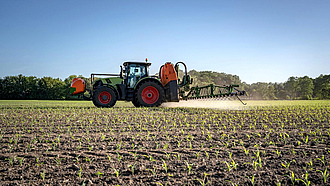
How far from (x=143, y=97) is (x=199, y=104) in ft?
14.3

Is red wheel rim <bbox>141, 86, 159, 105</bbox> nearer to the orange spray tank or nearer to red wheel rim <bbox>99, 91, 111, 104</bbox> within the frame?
the orange spray tank

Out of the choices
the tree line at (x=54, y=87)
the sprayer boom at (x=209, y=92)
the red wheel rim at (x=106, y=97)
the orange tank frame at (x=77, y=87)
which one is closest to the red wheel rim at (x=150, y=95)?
the sprayer boom at (x=209, y=92)

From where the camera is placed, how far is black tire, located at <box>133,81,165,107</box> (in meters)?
12.1

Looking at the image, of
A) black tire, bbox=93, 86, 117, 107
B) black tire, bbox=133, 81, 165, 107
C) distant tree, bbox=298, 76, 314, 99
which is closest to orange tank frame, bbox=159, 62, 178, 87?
black tire, bbox=133, 81, 165, 107

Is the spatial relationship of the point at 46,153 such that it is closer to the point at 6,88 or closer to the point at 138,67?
the point at 138,67

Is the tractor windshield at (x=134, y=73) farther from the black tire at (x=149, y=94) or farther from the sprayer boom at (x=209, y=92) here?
the sprayer boom at (x=209, y=92)

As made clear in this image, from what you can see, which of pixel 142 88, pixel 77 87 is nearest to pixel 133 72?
pixel 142 88

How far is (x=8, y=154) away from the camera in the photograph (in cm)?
390

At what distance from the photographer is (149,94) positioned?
1238cm

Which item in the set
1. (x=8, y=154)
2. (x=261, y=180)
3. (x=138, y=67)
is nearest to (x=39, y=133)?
(x=8, y=154)

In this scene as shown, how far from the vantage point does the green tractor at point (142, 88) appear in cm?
1206

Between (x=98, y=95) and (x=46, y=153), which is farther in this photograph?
(x=98, y=95)

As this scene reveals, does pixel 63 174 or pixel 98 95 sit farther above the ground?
pixel 98 95

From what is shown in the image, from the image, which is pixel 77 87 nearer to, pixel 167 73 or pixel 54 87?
pixel 167 73
